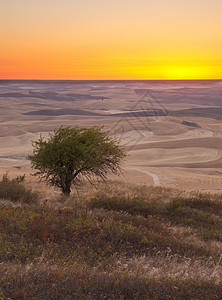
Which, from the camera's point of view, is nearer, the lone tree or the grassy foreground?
the grassy foreground

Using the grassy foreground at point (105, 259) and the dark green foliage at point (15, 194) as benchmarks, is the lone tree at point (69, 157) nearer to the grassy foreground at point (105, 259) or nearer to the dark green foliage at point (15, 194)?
the dark green foliage at point (15, 194)

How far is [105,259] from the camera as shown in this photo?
6797mm

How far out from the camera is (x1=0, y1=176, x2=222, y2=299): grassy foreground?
17.3ft

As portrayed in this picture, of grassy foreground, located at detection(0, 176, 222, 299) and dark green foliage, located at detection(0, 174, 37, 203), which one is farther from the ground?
grassy foreground, located at detection(0, 176, 222, 299)

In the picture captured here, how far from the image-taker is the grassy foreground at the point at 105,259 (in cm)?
529

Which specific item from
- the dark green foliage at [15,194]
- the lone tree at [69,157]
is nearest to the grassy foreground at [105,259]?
the dark green foliage at [15,194]

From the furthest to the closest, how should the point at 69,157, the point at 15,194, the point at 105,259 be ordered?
1. the point at 69,157
2. the point at 15,194
3. the point at 105,259

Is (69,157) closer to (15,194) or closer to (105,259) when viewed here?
(15,194)

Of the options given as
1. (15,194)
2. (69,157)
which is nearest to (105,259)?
(15,194)

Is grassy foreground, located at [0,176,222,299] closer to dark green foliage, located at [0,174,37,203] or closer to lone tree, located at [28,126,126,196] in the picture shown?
dark green foliage, located at [0,174,37,203]

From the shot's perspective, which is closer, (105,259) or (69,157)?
(105,259)

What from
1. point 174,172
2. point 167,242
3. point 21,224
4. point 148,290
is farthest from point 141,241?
point 174,172

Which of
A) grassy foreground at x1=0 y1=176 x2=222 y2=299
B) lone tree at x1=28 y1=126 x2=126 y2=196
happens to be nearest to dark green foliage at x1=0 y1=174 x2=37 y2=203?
lone tree at x1=28 y1=126 x2=126 y2=196

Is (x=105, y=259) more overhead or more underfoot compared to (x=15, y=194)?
more overhead
